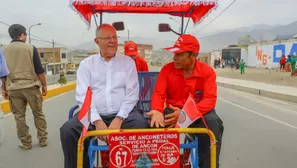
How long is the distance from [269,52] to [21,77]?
32613 mm

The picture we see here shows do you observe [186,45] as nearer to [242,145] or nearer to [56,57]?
[242,145]

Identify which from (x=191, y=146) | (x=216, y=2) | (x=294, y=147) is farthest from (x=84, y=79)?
(x=294, y=147)

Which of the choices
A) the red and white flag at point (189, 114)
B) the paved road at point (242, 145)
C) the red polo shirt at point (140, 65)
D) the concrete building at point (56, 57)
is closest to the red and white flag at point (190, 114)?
the red and white flag at point (189, 114)

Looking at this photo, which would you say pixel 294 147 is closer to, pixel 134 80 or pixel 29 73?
pixel 134 80

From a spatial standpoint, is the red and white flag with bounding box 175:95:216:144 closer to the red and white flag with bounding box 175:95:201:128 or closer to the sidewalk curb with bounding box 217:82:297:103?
the red and white flag with bounding box 175:95:201:128

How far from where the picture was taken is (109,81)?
297 centimetres

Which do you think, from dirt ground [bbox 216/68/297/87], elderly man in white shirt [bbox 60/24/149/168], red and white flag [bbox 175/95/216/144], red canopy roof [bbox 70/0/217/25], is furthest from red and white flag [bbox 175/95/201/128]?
dirt ground [bbox 216/68/297/87]

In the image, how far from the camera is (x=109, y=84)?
9.73 ft

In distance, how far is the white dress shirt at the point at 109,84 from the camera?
2926 millimetres

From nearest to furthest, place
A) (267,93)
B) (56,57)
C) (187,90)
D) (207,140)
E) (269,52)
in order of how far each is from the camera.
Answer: (207,140) < (187,90) < (267,93) < (269,52) < (56,57)

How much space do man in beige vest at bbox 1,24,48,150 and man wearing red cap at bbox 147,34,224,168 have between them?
2.42 metres

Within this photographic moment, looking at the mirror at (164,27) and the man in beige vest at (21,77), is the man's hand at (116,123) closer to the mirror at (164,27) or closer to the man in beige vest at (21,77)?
the mirror at (164,27)

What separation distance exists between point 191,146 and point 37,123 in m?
3.07

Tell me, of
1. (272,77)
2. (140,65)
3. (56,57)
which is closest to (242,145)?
(140,65)
